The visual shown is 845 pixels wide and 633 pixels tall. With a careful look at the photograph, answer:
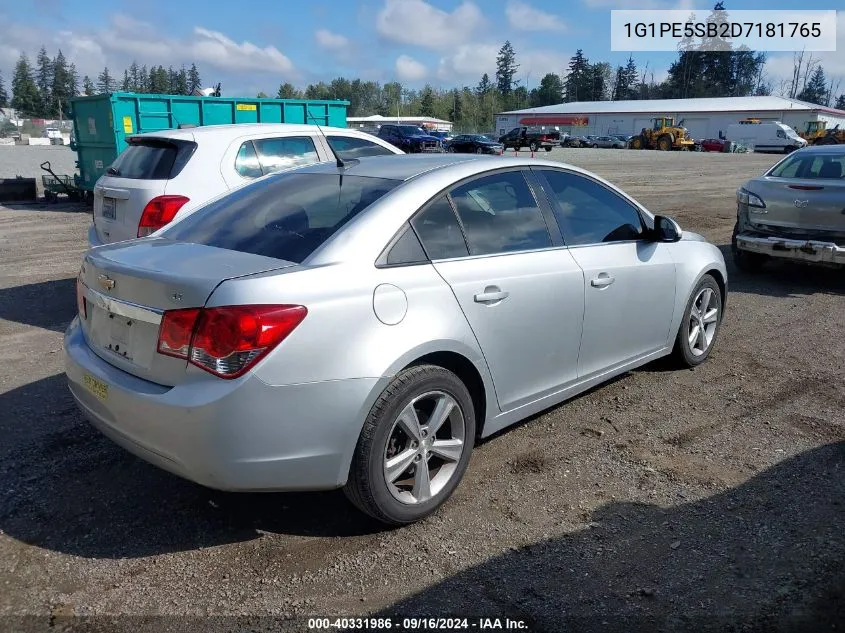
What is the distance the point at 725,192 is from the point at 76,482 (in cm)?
1991

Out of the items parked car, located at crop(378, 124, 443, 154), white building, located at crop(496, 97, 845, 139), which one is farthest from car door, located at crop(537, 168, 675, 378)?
white building, located at crop(496, 97, 845, 139)

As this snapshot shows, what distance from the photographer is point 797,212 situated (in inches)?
312

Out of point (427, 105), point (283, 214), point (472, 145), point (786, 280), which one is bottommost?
point (786, 280)

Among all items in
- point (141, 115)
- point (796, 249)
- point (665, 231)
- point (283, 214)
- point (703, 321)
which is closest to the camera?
point (283, 214)

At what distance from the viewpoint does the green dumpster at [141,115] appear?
13828mm

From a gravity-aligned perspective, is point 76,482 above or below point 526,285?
below

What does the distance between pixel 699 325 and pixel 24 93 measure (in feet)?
452

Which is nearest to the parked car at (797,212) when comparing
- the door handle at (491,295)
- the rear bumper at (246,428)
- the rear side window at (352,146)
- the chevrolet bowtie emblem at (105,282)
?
the rear side window at (352,146)

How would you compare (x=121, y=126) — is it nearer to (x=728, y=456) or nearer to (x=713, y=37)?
(x=728, y=456)

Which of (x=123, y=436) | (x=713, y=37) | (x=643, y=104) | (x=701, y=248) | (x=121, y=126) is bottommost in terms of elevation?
(x=123, y=436)

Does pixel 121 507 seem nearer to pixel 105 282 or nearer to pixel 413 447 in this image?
pixel 105 282

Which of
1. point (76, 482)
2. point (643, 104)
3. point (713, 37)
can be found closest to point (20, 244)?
point (76, 482)

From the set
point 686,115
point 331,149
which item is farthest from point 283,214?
point 686,115

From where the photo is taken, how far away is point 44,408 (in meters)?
4.59
